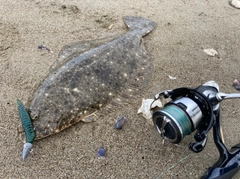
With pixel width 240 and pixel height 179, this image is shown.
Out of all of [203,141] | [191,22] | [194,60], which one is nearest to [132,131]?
[203,141]

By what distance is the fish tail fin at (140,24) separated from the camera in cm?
403

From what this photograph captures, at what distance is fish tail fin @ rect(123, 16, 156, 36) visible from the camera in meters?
4.03

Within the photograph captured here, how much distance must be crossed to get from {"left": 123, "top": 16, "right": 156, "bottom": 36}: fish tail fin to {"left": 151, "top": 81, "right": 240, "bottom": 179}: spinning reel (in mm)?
2010

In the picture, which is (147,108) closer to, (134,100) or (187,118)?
(134,100)

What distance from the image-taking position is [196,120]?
6.89 ft

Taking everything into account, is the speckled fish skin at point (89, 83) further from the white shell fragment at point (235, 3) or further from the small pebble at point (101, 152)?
the white shell fragment at point (235, 3)

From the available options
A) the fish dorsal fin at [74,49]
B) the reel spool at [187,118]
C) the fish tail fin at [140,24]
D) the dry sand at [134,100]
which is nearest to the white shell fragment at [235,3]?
the dry sand at [134,100]

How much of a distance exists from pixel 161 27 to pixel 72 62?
6.36 feet

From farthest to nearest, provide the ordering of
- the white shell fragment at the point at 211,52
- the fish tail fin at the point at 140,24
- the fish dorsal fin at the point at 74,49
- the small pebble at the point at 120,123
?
1. the fish tail fin at the point at 140,24
2. the white shell fragment at the point at 211,52
3. the fish dorsal fin at the point at 74,49
4. the small pebble at the point at 120,123

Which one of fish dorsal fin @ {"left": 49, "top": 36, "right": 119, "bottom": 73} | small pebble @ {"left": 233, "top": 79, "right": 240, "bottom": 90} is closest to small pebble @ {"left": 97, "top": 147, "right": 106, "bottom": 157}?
fish dorsal fin @ {"left": 49, "top": 36, "right": 119, "bottom": 73}

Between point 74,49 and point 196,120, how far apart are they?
2.10 m

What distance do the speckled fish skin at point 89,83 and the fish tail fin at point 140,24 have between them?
389mm

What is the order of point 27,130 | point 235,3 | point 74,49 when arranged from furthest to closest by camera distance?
point 235,3 → point 74,49 → point 27,130

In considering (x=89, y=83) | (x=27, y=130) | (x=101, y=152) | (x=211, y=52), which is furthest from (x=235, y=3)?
(x=27, y=130)
